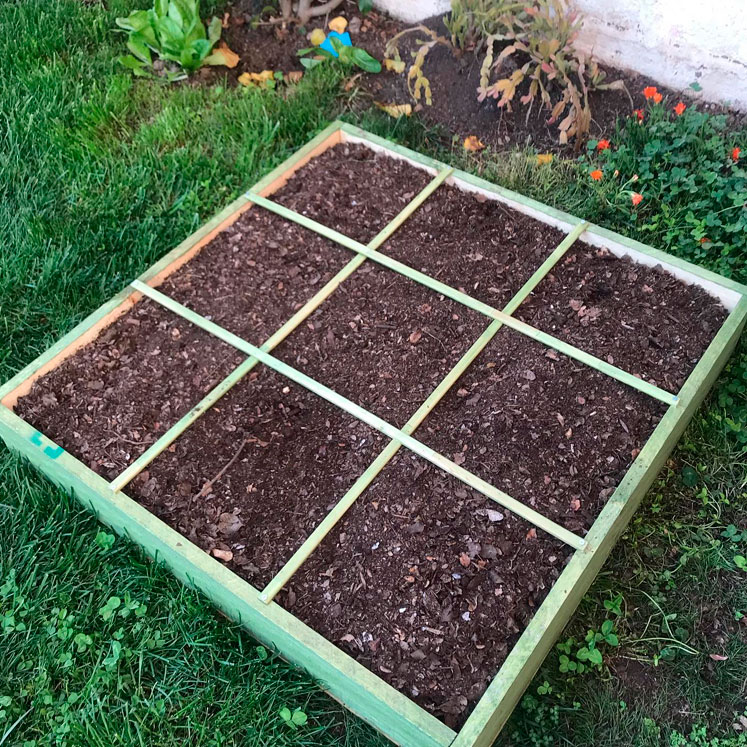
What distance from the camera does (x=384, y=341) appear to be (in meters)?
2.51

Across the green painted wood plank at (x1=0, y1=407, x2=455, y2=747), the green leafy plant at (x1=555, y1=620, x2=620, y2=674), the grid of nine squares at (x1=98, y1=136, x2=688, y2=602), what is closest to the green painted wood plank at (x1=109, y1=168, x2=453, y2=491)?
the grid of nine squares at (x1=98, y1=136, x2=688, y2=602)

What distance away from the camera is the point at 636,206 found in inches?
117

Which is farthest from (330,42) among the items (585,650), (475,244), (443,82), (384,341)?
(585,650)

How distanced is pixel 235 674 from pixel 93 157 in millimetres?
2319

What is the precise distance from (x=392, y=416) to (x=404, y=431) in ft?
0.31

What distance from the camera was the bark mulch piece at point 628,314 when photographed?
2.41 metres

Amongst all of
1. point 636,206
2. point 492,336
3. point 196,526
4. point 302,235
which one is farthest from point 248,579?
point 636,206

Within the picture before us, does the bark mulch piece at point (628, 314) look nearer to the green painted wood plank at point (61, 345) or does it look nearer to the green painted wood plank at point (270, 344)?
the green painted wood plank at point (270, 344)

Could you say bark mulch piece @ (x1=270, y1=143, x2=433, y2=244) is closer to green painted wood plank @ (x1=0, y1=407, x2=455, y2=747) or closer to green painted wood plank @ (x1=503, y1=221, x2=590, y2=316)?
green painted wood plank @ (x1=503, y1=221, x2=590, y2=316)

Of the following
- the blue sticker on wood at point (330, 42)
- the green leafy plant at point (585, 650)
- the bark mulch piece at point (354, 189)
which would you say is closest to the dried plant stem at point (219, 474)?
the bark mulch piece at point (354, 189)

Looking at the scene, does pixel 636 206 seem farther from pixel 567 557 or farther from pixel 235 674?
pixel 235 674

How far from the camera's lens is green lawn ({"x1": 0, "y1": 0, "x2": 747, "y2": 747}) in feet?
6.54

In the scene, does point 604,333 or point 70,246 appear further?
point 70,246

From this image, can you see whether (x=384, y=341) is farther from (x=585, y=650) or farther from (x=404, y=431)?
(x=585, y=650)
